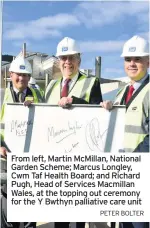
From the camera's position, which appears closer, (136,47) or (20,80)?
(136,47)

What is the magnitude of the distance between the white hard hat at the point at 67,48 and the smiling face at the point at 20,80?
0.86 ft

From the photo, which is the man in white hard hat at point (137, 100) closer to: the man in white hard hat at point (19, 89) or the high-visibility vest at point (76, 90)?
the high-visibility vest at point (76, 90)

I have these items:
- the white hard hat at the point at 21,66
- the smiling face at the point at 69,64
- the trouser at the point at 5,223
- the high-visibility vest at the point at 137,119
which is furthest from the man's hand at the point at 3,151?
the high-visibility vest at the point at 137,119

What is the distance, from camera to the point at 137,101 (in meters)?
2.55

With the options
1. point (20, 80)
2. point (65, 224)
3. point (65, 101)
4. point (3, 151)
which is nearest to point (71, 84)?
point (65, 101)

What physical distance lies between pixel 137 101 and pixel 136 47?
334 mm

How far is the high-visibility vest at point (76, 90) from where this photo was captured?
260 centimetres

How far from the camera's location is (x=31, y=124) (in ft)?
8.57

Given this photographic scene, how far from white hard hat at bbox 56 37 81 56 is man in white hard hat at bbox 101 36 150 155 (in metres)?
0.30

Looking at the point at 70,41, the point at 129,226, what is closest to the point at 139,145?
the point at 129,226

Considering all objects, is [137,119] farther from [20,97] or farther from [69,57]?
[20,97]

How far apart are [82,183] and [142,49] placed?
3.00 ft
